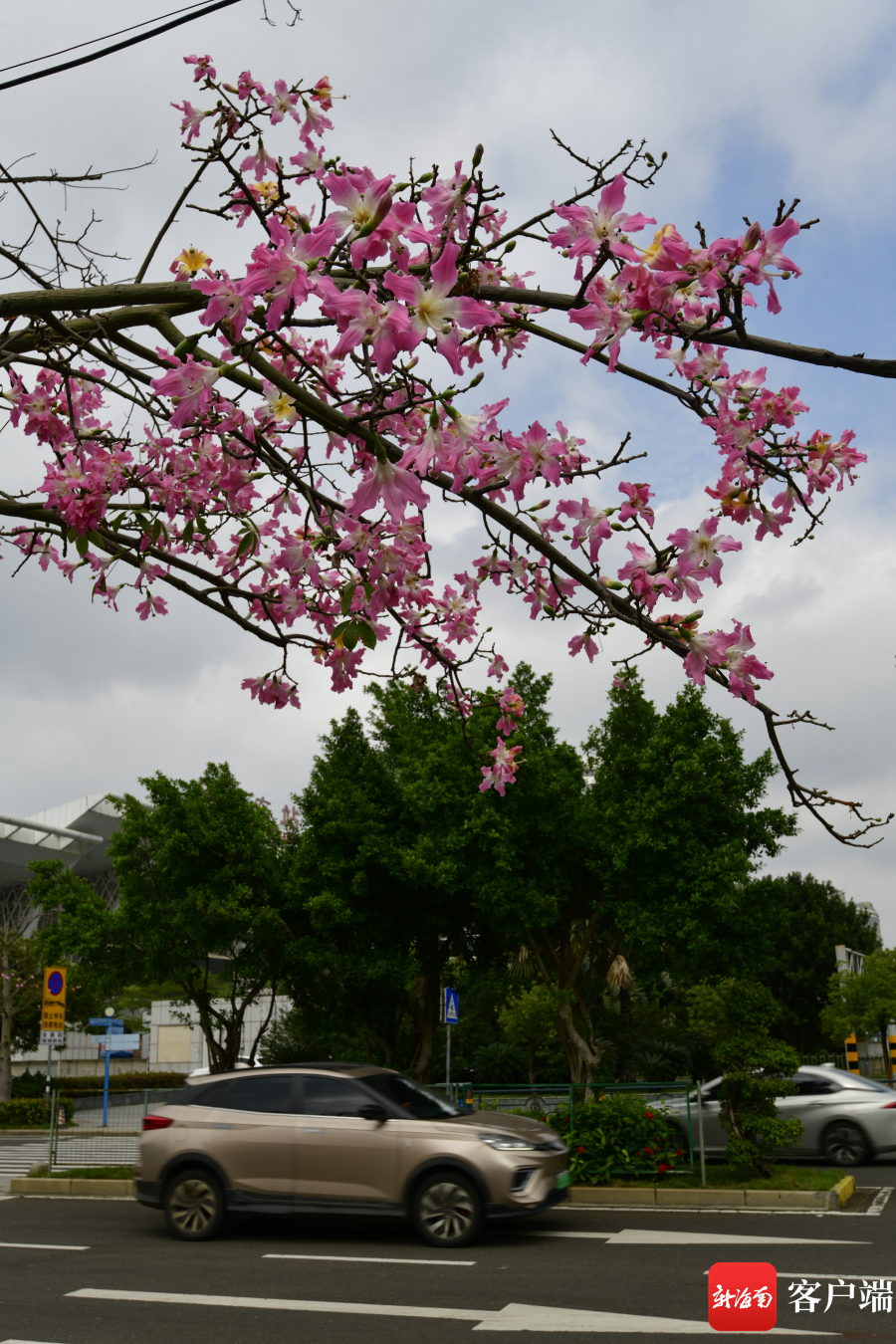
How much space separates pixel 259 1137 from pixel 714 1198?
496 centimetres

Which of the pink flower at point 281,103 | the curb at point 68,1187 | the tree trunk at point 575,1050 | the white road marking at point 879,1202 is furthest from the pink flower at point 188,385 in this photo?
the tree trunk at point 575,1050

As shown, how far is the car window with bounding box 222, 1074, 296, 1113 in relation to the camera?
33.8ft

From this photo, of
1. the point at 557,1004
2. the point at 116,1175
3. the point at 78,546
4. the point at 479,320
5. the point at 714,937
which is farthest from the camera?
the point at 557,1004

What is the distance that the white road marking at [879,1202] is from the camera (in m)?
11.2

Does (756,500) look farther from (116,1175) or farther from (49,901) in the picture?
(49,901)

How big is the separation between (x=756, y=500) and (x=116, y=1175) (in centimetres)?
1376

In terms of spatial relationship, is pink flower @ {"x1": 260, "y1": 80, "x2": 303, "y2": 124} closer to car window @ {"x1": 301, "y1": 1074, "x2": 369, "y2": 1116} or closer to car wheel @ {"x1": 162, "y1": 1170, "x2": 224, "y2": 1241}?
car window @ {"x1": 301, "y1": 1074, "x2": 369, "y2": 1116}

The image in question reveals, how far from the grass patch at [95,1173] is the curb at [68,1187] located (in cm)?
12

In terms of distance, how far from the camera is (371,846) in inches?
851

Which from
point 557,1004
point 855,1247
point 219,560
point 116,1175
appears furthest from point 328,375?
point 557,1004

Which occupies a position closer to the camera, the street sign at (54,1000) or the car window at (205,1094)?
the car window at (205,1094)

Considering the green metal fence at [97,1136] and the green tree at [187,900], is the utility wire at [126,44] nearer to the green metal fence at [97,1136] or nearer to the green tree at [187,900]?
the green metal fence at [97,1136]

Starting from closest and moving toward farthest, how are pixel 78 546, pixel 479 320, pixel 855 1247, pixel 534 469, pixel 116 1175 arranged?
1. pixel 479 320
2. pixel 534 469
3. pixel 78 546
4. pixel 855 1247
5. pixel 116 1175

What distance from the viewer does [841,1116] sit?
15438 mm
